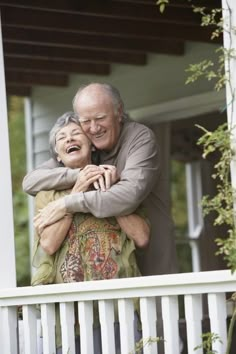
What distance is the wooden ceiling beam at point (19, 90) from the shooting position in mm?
10075

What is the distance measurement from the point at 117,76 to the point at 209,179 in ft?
7.28

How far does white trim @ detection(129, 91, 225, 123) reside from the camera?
894 cm

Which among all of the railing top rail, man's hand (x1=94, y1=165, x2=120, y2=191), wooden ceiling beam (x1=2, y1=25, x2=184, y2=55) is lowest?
the railing top rail

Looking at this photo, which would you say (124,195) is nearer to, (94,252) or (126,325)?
(94,252)

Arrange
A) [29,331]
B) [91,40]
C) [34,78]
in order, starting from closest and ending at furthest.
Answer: [29,331] < [91,40] < [34,78]

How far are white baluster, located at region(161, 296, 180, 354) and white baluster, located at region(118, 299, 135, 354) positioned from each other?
211 mm

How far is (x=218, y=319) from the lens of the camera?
4523 mm

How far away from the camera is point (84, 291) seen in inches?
196

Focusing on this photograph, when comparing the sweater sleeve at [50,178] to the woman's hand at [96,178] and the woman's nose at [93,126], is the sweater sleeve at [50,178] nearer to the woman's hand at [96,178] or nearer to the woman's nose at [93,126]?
the woman's hand at [96,178]

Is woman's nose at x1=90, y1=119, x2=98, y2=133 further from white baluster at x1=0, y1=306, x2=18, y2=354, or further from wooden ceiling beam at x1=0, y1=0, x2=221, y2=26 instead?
wooden ceiling beam at x1=0, y1=0, x2=221, y2=26

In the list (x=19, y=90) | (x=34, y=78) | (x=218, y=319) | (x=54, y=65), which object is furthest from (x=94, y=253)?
(x=19, y=90)

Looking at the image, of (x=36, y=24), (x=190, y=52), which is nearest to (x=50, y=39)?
(x=36, y=24)

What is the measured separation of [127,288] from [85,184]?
55cm

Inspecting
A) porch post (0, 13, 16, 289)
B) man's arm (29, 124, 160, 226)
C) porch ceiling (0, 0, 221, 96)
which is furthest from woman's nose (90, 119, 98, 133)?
porch ceiling (0, 0, 221, 96)
